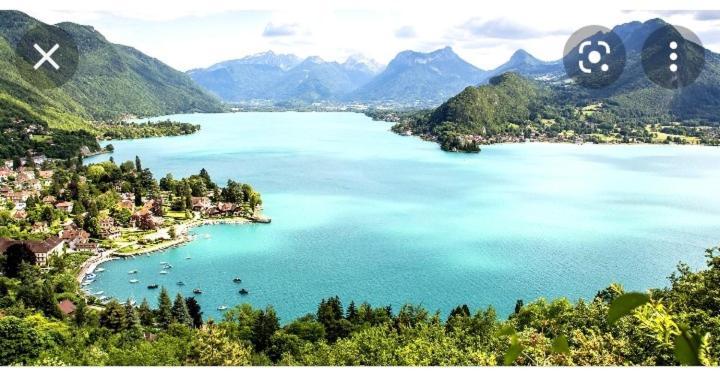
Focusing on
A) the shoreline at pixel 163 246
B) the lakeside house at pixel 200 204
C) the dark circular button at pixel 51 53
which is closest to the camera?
the dark circular button at pixel 51 53

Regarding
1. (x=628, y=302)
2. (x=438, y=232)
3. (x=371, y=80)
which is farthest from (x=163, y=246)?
(x=371, y=80)

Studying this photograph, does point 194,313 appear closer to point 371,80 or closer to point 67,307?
point 67,307

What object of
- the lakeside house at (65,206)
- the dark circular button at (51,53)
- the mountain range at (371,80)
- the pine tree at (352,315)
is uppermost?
the mountain range at (371,80)

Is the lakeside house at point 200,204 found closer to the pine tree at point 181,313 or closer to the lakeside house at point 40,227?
the lakeside house at point 40,227

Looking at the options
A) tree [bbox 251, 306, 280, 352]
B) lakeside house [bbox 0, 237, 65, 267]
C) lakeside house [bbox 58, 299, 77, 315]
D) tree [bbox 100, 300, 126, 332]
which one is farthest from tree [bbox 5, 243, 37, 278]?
tree [bbox 251, 306, 280, 352]

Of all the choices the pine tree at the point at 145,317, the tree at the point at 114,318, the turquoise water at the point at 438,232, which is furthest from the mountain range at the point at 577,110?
the tree at the point at 114,318
